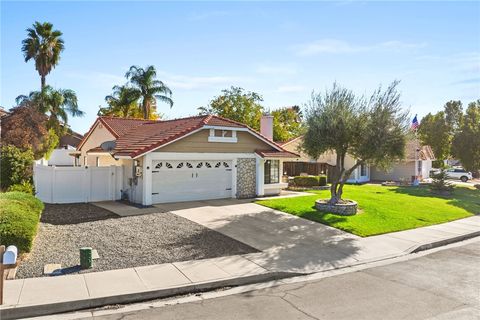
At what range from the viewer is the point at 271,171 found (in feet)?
72.3

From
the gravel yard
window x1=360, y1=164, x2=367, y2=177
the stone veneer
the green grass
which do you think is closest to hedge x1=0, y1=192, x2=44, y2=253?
the gravel yard

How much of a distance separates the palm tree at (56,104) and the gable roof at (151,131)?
9674mm

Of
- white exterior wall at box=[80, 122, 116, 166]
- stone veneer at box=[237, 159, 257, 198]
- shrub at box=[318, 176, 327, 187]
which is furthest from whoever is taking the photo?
shrub at box=[318, 176, 327, 187]

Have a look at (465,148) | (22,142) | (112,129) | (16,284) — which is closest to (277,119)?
(465,148)

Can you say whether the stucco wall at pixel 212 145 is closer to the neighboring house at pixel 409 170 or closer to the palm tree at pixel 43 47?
the neighboring house at pixel 409 170

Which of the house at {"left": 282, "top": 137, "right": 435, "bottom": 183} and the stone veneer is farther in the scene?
the house at {"left": 282, "top": 137, "right": 435, "bottom": 183}

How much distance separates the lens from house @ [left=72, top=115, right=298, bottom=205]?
17.7 metres

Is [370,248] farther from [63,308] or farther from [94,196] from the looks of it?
[94,196]

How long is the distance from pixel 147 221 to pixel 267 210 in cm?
564

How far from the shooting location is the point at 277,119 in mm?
Result: 51250

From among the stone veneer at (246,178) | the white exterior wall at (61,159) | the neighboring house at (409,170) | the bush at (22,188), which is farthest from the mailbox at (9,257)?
the white exterior wall at (61,159)

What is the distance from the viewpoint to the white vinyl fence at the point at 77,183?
17672 mm

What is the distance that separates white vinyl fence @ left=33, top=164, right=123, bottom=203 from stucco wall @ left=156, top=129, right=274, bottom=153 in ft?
11.3

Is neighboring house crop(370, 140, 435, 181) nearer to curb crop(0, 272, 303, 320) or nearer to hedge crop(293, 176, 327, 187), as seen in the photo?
hedge crop(293, 176, 327, 187)
